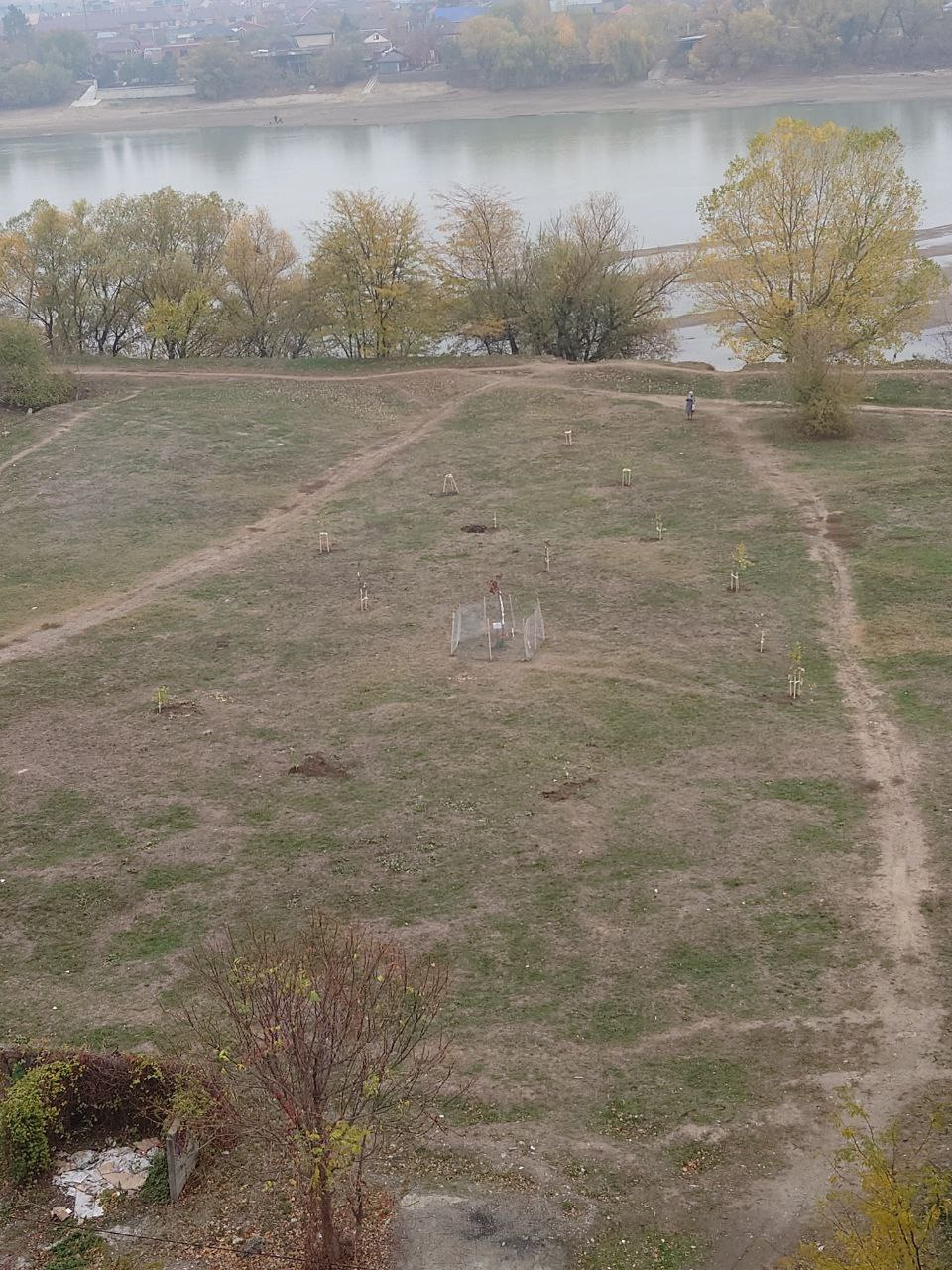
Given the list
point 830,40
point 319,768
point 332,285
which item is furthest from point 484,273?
point 830,40

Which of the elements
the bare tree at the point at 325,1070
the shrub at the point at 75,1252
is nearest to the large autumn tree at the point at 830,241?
the bare tree at the point at 325,1070

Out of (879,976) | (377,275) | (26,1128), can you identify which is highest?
(377,275)

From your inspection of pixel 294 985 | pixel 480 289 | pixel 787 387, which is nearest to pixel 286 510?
pixel 787 387

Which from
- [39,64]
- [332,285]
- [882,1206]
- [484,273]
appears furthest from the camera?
[39,64]

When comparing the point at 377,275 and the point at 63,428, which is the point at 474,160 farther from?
the point at 63,428

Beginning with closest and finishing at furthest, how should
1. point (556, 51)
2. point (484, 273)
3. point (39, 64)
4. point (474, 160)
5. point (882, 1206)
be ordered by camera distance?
point (882, 1206) → point (484, 273) → point (474, 160) → point (556, 51) → point (39, 64)

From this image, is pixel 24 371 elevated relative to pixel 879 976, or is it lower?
elevated

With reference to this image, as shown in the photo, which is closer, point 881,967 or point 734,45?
point 881,967
